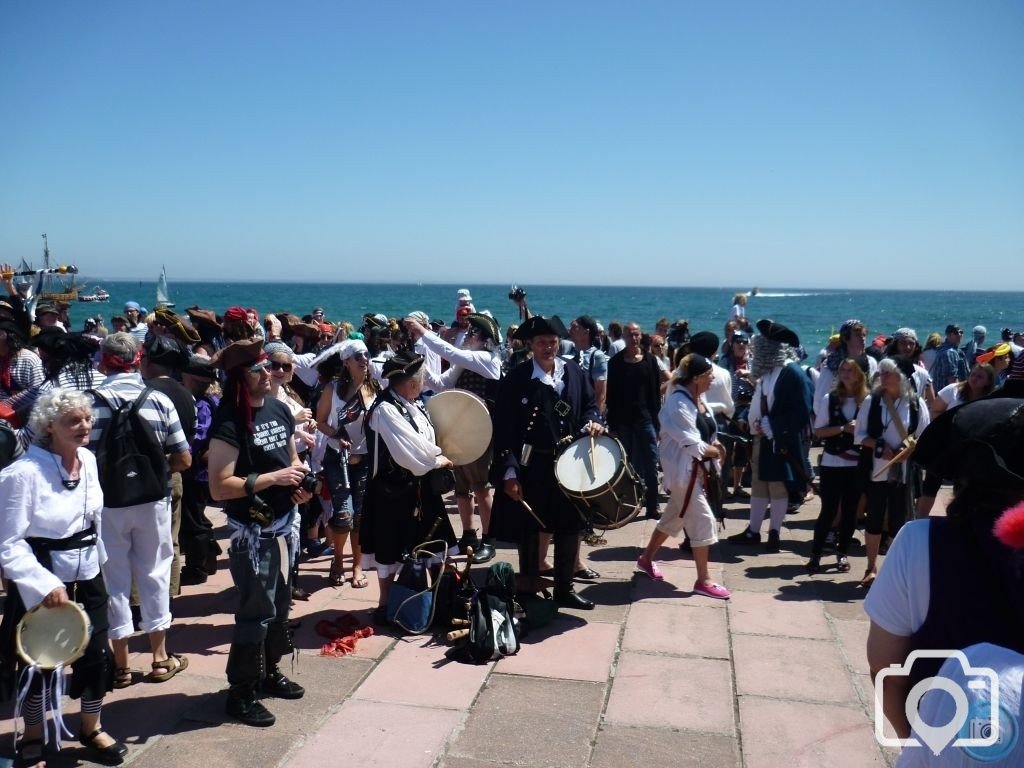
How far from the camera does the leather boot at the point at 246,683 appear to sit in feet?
12.4

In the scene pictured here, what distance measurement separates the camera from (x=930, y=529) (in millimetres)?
1800

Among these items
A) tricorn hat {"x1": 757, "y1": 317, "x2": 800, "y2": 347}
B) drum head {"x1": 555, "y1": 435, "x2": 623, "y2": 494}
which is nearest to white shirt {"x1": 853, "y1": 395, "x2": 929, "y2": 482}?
tricorn hat {"x1": 757, "y1": 317, "x2": 800, "y2": 347}

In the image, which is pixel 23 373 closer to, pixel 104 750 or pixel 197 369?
pixel 197 369

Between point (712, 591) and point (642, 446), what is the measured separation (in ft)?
6.84

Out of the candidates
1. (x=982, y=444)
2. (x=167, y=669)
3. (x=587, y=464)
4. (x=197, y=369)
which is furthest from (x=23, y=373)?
(x=982, y=444)

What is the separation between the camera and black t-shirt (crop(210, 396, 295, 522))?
3.83m

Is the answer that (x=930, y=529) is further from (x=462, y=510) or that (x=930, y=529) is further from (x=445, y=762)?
(x=462, y=510)

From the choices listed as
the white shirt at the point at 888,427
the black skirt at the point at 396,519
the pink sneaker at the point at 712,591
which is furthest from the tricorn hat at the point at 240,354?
the white shirt at the point at 888,427

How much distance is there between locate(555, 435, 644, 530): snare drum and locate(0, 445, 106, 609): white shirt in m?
2.63

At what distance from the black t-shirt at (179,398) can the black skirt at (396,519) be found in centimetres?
110

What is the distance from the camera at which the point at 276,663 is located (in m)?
4.10

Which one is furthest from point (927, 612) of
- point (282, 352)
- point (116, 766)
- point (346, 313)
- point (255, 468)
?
point (346, 313)

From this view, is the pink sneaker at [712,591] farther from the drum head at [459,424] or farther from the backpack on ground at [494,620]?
the drum head at [459,424]

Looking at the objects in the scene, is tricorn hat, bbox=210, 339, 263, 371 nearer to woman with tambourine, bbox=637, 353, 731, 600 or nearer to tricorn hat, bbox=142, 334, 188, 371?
tricorn hat, bbox=142, 334, 188, 371
